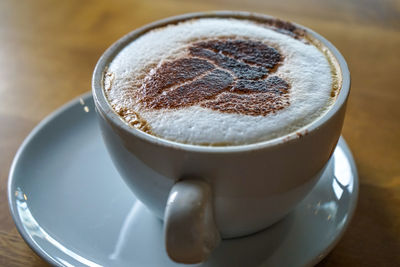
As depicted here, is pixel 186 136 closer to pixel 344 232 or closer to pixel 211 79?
pixel 211 79

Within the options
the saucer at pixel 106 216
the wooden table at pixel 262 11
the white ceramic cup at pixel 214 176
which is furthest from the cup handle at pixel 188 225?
the wooden table at pixel 262 11

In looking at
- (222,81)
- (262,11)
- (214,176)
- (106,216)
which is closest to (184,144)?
(214,176)

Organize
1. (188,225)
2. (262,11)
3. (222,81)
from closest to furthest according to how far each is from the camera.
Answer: (188,225) < (222,81) < (262,11)

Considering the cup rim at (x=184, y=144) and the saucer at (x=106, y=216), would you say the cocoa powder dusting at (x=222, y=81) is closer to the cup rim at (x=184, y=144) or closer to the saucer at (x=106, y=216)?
the cup rim at (x=184, y=144)

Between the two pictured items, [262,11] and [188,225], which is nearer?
[188,225]

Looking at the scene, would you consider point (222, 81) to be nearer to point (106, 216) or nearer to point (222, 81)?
point (222, 81)

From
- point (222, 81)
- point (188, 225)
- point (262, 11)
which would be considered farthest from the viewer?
point (262, 11)

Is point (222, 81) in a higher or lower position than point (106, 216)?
Answer: higher

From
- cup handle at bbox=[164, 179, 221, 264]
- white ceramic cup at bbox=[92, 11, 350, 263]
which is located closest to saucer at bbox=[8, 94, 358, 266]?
white ceramic cup at bbox=[92, 11, 350, 263]
